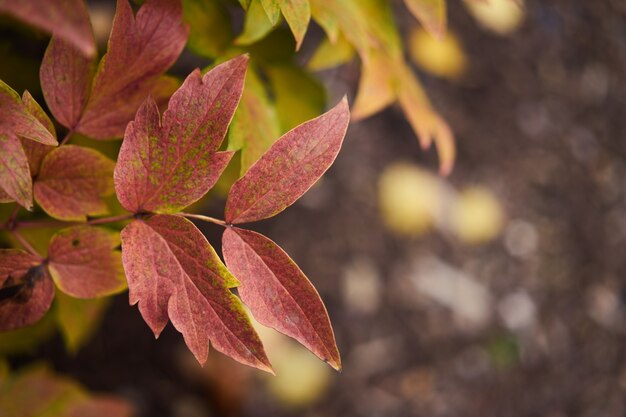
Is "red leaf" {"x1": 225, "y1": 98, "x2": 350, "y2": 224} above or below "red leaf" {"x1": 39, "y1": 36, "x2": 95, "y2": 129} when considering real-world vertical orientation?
below

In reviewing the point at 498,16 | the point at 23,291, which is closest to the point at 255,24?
the point at 23,291

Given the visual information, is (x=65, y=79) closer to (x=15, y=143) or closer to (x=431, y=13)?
(x=15, y=143)

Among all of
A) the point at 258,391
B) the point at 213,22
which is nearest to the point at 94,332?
the point at 258,391

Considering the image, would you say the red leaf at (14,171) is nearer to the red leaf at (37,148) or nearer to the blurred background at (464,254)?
the red leaf at (37,148)

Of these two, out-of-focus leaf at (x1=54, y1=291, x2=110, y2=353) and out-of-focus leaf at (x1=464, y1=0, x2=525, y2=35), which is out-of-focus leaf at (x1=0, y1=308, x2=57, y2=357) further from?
out-of-focus leaf at (x1=464, y1=0, x2=525, y2=35)

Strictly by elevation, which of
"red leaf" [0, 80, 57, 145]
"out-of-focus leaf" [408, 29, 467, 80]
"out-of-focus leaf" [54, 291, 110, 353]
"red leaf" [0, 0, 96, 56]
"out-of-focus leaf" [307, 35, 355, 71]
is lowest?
"out-of-focus leaf" [408, 29, 467, 80]

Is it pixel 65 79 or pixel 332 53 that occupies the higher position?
pixel 65 79

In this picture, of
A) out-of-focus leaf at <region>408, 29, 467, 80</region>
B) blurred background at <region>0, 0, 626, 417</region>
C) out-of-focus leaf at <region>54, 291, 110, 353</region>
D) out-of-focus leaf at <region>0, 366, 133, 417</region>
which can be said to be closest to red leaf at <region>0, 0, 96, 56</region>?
out-of-focus leaf at <region>54, 291, 110, 353</region>
